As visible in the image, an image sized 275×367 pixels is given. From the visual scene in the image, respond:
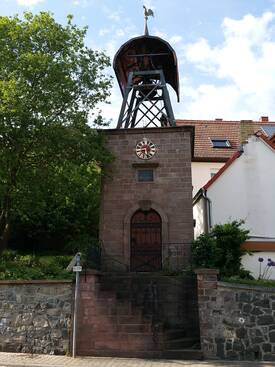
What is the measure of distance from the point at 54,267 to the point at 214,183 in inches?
302

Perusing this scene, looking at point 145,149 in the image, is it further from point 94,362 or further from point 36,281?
point 94,362

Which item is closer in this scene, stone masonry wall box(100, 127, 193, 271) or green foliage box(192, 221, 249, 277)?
green foliage box(192, 221, 249, 277)

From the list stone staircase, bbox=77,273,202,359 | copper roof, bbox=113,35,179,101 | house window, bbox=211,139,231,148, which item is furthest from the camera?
house window, bbox=211,139,231,148

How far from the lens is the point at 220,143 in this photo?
103 ft

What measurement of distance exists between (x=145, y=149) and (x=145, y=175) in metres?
1.10

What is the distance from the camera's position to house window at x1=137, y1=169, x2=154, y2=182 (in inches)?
723

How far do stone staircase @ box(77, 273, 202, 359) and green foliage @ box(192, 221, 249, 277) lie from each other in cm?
235

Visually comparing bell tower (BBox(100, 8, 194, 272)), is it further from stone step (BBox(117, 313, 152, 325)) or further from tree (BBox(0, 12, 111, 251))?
stone step (BBox(117, 313, 152, 325))

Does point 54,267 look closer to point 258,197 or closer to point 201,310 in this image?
point 201,310

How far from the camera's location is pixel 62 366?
11.3 metres

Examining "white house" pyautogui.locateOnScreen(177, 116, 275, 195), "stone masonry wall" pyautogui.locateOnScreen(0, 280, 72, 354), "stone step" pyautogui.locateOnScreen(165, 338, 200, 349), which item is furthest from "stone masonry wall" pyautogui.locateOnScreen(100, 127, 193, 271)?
"white house" pyautogui.locateOnScreen(177, 116, 275, 195)

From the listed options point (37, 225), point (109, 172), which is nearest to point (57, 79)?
point (109, 172)

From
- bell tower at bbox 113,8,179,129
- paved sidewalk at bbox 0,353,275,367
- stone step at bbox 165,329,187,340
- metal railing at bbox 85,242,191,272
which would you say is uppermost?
bell tower at bbox 113,8,179,129

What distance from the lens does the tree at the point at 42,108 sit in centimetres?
1627
